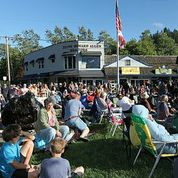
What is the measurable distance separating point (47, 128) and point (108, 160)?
62.0 inches

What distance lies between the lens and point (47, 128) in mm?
8406

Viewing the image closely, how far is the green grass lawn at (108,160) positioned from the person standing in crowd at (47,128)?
288 millimetres

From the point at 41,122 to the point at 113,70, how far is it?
38.9 metres

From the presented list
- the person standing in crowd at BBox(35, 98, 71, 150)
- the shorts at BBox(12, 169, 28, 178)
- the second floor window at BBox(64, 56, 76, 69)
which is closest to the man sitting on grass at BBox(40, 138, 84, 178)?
the shorts at BBox(12, 169, 28, 178)

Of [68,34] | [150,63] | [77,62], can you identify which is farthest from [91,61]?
[68,34]

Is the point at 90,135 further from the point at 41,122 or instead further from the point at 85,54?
the point at 85,54

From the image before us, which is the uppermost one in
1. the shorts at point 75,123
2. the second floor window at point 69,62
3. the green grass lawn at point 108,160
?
the second floor window at point 69,62

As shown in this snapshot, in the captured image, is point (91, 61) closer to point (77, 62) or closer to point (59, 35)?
point (77, 62)

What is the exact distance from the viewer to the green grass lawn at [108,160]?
676cm

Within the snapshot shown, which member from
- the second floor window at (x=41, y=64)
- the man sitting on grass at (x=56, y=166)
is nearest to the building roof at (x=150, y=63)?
the second floor window at (x=41, y=64)

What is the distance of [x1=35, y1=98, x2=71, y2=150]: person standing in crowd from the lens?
8.23 m

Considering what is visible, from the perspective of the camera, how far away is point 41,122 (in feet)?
28.1

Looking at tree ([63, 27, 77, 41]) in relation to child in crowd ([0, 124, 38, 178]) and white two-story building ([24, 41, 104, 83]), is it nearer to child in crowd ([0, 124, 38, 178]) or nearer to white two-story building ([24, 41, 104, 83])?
white two-story building ([24, 41, 104, 83])

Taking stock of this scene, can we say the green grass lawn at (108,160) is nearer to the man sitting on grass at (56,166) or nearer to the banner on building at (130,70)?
the man sitting on grass at (56,166)
